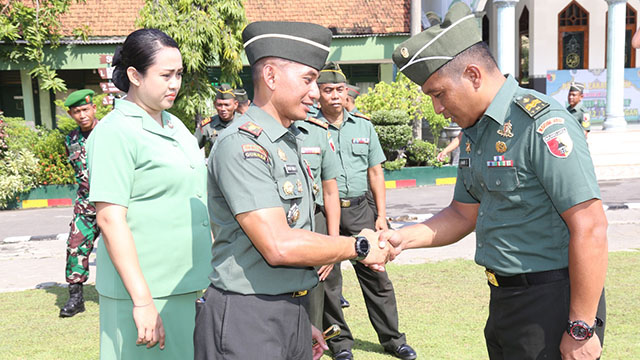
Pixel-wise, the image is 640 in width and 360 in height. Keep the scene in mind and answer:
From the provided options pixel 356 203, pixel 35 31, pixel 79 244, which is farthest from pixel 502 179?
pixel 35 31

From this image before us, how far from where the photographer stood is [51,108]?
19297 millimetres

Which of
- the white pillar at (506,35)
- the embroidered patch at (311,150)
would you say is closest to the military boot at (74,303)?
the embroidered patch at (311,150)

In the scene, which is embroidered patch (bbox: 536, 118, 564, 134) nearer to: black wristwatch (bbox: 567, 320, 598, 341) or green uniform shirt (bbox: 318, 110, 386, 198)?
black wristwatch (bbox: 567, 320, 598, 341)

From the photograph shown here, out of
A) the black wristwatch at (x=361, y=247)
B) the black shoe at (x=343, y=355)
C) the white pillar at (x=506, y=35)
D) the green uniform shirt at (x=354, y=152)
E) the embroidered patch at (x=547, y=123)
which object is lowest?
the black shoe at (x=343, y=355)

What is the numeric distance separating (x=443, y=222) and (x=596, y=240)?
1.05 m

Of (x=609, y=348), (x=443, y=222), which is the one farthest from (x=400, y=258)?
(x=443, y=222)

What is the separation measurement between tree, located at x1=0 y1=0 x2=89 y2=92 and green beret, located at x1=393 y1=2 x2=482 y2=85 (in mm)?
15867

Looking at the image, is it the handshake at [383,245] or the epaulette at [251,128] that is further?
the handshake at [383,245]

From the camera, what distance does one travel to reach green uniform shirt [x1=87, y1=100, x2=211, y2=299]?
8.69ft

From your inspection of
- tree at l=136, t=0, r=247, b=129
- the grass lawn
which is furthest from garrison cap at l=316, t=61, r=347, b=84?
tree at l=136, t=0, r=247, b=129

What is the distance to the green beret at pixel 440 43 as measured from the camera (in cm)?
257

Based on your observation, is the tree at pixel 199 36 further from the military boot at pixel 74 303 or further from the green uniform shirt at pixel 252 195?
the green uniform shirt at pixel 252 195

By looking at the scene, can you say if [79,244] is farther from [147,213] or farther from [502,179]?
[502,179]

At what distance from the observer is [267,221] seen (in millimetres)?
2291
